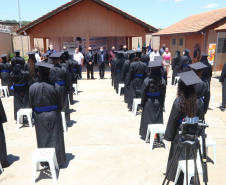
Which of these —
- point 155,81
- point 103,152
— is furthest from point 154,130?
point 103,152

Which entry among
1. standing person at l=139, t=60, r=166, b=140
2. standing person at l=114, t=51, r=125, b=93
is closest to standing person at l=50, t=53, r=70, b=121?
standing person at l=139, t=60, r=166, b=140

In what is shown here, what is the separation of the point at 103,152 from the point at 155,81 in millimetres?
1997

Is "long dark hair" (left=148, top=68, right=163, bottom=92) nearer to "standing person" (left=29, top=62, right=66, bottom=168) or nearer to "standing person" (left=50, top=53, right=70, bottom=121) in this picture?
"standing person" (left=29, top=62, right=66, bottom=168)

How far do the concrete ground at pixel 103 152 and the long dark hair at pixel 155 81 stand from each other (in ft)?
4.62

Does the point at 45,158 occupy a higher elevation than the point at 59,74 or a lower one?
lower

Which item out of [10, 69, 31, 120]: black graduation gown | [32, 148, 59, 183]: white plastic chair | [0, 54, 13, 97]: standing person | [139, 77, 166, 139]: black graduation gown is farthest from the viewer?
[0, 54, 13, 97]: standing person

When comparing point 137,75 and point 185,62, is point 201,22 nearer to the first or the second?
point 185,62

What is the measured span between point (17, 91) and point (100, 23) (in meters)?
11.1

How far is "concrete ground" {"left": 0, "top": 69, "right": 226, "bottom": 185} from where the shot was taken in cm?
456

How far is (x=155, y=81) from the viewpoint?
5.57 metres

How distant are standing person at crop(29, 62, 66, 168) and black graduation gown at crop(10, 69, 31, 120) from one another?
3.25 m

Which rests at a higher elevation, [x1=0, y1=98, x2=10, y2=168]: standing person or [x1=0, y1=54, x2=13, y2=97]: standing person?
[x1=0, y1=54, x2=13, y2=97]: standing person

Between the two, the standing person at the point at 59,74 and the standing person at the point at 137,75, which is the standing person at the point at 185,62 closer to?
the standing person at the point at 137,75

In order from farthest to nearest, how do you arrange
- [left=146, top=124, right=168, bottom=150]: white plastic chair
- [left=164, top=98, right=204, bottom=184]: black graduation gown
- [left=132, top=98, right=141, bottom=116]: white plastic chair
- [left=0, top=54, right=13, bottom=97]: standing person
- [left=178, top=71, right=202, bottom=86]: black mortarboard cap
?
[left=0, top=54, right=13, bottom=97]: standing person < [left=132, top=98, right=141, bottom=116]: white plastic chair < [left=146, top=124, right=168, bottom=150]: white plastic chair < [left=164, top=98, right=204, bottom=184]: black graduation gown < [left=178, top=71, right=202, bottom=86]: black mortarboard cap
